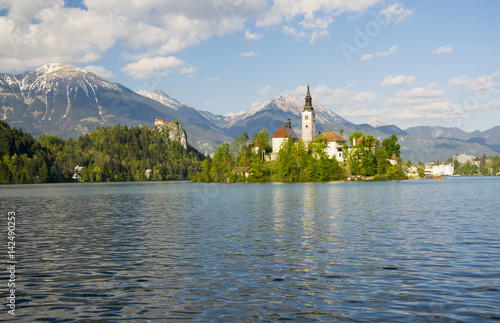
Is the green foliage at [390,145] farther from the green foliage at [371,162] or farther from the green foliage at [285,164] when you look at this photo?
the green foliage at [285,164]

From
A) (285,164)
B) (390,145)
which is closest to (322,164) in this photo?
(285,164)

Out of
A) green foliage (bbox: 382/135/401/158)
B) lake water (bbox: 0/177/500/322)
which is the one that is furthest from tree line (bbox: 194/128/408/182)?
lake water (bbox: 0/177/500/322)

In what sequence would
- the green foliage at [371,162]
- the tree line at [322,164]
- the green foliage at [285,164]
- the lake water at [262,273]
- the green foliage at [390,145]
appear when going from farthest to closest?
the green foliage at [390,145] < the green foliage at [371,162] < the tree line at [322,164] < the green foliage at [285,164] < the lake water at [262,273]

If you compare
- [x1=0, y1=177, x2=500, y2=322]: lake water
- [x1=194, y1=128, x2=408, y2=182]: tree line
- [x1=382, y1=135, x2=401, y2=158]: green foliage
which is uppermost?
[x1=382, y1=135, x2=401, y2=158]: green foliage

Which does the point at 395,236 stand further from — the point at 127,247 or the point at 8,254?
the point at 8,254

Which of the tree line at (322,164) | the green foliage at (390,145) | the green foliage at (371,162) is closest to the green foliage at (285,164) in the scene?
the tree line at (322,164)

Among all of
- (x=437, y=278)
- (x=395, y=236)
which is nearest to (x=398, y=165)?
(x=395, y=236)

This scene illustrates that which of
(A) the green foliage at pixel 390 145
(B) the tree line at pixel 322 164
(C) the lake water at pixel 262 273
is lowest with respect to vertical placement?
(C) the lake water at pixel 262 273

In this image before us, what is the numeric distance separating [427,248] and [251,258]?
10.1 m

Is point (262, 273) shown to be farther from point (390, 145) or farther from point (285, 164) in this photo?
point (390, 145)

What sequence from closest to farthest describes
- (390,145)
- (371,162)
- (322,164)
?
(322,164) < (371,162) < (390,145)

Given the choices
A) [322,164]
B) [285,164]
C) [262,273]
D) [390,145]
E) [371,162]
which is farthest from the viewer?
[390,145]

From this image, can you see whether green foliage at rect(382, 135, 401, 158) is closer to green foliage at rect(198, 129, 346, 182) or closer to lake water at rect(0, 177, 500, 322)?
green foliage at rect(198, 129, 346, 182)

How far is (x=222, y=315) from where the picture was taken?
41.9 ft
